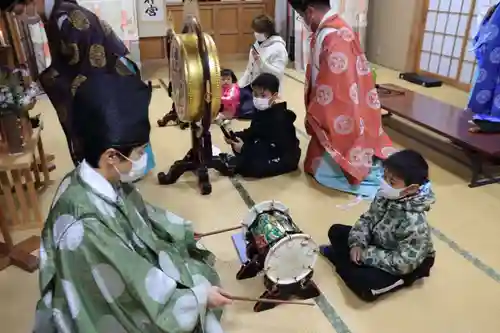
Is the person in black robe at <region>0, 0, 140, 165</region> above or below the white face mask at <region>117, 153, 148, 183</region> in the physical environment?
above

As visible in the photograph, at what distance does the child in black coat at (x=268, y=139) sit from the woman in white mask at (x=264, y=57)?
3.06 ft

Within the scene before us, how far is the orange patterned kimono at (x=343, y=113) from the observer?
2699 millimetres

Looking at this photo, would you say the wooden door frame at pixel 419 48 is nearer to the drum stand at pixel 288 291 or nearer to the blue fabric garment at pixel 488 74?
the blue fabric garment at pixel 488 74

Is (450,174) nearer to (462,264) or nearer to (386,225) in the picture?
(462,264)

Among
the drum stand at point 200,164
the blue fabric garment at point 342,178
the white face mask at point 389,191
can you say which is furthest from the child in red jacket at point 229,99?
the white face mask at point 389,191

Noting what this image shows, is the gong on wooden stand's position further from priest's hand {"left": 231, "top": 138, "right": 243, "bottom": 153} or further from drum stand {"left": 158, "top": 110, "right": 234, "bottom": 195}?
priest's hand {"left": 231, "top": 138, "right": 243, "bottom": 153}

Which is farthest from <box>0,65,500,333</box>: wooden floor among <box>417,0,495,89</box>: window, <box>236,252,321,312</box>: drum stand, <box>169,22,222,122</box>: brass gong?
<box>417,0,495,89</box>: window

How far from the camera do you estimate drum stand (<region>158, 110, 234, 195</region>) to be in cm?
278

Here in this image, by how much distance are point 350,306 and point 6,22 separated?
2517mm

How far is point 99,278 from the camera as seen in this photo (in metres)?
1.19

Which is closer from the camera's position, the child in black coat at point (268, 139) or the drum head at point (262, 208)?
the drum head at point (262, 208)

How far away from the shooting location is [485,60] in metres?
3.41

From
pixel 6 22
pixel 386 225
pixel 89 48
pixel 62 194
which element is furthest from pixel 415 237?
pixel 6 22

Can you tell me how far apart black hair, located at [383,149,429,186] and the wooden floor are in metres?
0.52
